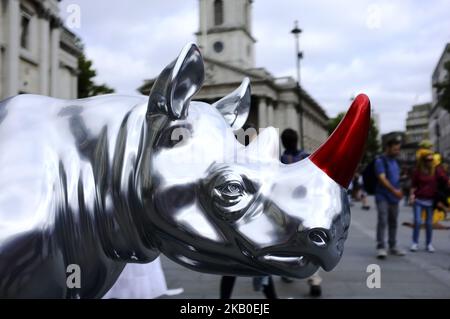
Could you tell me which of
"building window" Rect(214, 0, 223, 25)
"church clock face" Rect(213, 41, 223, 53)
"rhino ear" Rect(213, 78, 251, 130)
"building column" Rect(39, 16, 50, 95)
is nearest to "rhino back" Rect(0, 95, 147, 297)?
"rhino ear" Rect(213, 78, 251, 130)

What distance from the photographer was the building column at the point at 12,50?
17.4 m

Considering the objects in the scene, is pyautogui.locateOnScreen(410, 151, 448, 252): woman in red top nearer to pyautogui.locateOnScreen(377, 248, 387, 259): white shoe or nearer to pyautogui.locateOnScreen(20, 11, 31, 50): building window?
pyautogui.locateOnScreen(377, 248, 387, 259): white shoe

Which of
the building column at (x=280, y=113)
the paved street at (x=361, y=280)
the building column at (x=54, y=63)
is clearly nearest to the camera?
the paved street at (x=361, y=280)

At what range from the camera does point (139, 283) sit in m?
3.74

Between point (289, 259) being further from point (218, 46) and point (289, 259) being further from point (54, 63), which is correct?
point (218, 46)

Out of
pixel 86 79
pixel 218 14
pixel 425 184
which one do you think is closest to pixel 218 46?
pixel 218 14

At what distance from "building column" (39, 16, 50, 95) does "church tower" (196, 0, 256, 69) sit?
33.7 meters

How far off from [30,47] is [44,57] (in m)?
0.74

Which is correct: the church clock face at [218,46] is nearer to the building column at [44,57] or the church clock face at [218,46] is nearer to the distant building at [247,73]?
the distant building at [247,73]

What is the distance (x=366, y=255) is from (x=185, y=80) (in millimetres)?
6154

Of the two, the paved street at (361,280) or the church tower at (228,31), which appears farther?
the church tower at (228,31)

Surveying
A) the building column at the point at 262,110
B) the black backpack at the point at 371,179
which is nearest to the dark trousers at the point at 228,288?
the black backpack at the point at 371,179

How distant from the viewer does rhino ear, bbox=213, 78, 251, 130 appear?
1369mm
